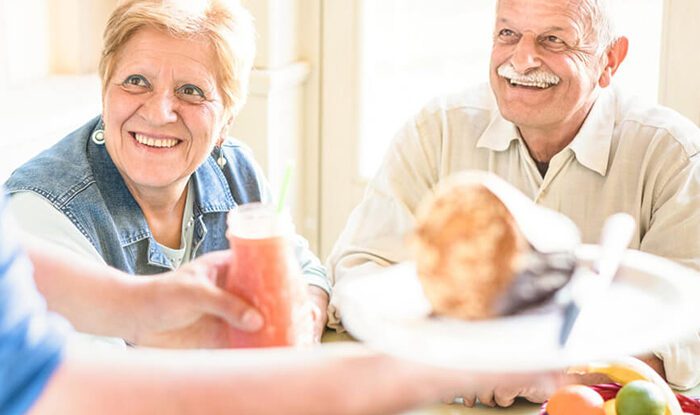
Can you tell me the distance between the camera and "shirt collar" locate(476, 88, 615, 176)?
80.4 inches

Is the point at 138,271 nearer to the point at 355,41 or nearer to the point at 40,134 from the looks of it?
the point at 40,134

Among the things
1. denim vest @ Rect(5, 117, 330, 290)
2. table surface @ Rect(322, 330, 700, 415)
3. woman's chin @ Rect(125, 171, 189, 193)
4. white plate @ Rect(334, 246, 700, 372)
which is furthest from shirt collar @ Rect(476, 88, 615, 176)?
white plate @ Rect(334, 246, 700, 372)

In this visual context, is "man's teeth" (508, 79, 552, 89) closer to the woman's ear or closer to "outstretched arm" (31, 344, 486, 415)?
the woman's ear

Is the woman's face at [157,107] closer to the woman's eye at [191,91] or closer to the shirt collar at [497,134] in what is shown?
the woman's eye at [191,91]

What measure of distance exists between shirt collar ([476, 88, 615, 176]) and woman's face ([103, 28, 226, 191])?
0.65 m

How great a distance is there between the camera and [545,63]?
2.04 m

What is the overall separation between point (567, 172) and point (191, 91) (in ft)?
2.62

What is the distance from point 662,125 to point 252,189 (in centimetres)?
84

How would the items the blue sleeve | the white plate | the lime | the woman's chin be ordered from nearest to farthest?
the blue sleeve < the white plate < the lime < the woman's chin

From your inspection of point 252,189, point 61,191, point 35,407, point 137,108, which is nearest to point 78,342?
point 35,407

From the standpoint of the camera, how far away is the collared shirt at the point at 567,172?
1941mm

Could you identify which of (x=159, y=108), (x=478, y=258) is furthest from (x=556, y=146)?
(x=478, y=258)

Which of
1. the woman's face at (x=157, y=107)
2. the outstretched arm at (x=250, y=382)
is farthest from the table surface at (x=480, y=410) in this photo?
the outstretched arm at (x=250, y=382)

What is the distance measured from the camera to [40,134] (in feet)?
7.31
